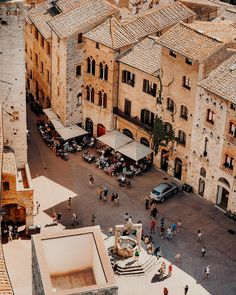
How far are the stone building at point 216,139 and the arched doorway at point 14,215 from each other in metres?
16.5

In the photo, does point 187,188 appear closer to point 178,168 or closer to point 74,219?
point 178,168

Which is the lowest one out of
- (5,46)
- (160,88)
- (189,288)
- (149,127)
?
(189,288)

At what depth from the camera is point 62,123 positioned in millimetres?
Answer: 74312

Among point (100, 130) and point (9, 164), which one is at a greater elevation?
point (9, 164)

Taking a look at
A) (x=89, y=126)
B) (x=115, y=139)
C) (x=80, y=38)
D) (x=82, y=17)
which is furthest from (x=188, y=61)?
(x=89, y=126)

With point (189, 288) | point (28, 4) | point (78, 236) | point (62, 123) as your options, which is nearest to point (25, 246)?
point (189, 288)

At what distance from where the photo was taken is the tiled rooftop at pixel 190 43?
60531mm

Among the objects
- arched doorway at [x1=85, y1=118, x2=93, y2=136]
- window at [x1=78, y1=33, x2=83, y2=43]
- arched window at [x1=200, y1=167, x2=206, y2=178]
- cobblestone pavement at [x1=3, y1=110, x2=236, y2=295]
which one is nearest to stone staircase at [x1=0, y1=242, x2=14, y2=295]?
cobblestone pavement at [x1=3, y1=110, x2=236, y2=295]

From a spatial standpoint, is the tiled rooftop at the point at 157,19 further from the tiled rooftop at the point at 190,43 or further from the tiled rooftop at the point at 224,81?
the tiled rooftop at the point at 224,81

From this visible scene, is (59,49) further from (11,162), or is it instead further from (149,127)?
(11,162)

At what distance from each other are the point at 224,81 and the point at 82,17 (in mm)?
18198

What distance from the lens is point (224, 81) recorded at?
5934cm

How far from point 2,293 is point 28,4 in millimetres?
51431

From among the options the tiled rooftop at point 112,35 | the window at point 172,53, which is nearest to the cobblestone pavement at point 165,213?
the tiled rooftop at point 112,35
